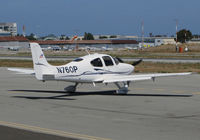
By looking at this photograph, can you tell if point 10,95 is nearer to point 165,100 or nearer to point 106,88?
point 106,88

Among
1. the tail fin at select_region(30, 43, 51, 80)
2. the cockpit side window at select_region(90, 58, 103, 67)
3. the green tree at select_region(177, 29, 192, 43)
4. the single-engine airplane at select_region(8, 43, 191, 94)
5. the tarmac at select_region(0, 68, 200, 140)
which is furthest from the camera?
the green tree at select_region(177, 29, 192, 43)

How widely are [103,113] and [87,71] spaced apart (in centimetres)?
544

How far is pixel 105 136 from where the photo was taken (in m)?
11.1

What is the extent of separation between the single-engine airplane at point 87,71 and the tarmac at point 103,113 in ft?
3.04

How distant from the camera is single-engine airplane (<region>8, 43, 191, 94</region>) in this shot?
19.3 meters

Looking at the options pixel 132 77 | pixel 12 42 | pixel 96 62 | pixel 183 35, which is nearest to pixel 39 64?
pixel 96 62

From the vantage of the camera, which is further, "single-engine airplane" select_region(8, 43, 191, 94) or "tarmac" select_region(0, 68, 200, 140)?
"single-engine airplane" select_region(8, 43, 191, 94)

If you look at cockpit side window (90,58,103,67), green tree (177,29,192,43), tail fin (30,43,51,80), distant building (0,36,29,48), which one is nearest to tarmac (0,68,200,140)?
tail fin (30,43,51,80)

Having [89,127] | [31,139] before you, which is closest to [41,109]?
[89,127]

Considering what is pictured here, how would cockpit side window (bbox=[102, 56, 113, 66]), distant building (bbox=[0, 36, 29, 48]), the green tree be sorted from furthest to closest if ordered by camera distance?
distant building (bbox=[0, 36, 29, 48])
the green tree
cockpit side window (bbox=[102, 56, 113, 66])

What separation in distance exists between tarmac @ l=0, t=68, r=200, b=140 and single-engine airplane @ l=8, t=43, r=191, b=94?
927 millimetres

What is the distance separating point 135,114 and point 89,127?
9.89 ft

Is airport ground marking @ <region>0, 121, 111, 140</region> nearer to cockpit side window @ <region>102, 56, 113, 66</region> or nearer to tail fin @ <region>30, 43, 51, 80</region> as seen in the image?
tail fin @ <region>30, 43, 51, 80</region>

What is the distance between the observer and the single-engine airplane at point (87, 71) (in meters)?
19.3
